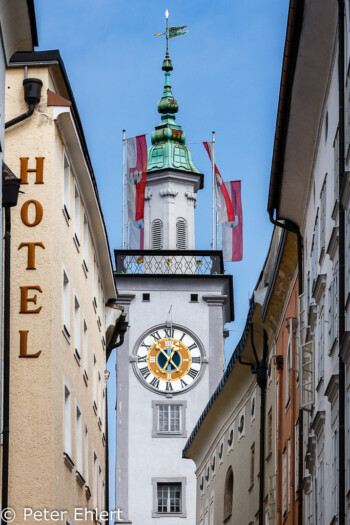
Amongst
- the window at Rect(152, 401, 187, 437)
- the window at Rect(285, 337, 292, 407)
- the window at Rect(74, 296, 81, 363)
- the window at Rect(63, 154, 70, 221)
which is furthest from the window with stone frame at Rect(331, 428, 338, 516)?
the window at Rect(152, 401, 187, 437)

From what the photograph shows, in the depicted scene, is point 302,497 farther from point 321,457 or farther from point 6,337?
point 6,337

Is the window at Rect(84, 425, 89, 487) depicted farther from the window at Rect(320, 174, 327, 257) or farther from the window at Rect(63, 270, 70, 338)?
the window at Rect(320, 174, 327, 257)

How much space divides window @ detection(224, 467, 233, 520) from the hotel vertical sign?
23.8 metres

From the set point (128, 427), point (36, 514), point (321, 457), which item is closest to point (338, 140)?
point (321, 457)

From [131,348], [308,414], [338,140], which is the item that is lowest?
[308,414]

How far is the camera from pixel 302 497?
33406 mm

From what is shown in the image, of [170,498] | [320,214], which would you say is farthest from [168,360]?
[320,214]

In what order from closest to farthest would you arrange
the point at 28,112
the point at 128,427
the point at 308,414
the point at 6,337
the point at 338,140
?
the point at 338,140, the point at 6,337, the point at 28,112, the point at 308,414, the point at 128,427

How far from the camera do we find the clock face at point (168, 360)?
7700 centimetres

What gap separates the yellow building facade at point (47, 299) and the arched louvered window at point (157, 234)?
154 feet

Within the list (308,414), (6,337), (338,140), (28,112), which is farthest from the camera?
(308,414)

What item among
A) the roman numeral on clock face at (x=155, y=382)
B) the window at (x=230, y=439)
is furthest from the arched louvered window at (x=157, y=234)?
the window at (x=230, y=439)

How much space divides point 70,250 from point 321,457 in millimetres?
7153

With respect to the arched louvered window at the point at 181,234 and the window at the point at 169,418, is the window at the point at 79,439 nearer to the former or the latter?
the window at the point at 169,418
